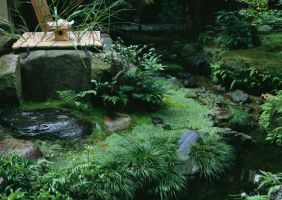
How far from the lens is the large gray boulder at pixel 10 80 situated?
289 inches

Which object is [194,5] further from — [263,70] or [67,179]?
[67,179]

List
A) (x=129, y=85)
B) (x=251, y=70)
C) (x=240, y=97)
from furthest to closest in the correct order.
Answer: (x=251, y=70)
(x=240, y=97)
(x=129, y=85)

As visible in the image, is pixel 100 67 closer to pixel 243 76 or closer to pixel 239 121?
pixel 239 121

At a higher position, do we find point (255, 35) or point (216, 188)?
point (255, 35)

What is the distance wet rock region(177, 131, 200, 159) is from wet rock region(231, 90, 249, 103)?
2627 mm

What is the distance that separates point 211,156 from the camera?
634 centimetres

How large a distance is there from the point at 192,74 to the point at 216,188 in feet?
16.4

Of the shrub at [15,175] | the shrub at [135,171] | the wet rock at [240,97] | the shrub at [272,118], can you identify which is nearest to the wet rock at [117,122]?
the shrub at [135,171]

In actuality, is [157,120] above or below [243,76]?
below

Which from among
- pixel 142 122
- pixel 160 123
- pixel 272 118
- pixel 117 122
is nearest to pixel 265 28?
pixel 272 118

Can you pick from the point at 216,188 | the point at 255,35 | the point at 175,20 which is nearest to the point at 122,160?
the point at 216,188

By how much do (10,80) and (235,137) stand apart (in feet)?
11.9

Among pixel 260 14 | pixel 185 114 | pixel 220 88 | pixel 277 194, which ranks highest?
pixel 260 14

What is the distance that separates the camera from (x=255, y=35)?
10.8 metres
